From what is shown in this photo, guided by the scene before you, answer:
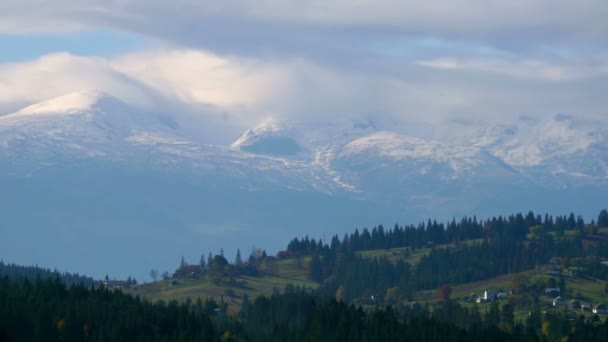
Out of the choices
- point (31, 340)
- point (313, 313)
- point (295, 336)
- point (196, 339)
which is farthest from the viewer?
point (313, 313)

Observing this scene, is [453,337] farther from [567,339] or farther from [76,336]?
[76,336]

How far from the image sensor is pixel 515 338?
177 meters

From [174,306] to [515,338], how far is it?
41395 millimetres

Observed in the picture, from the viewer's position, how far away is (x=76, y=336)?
165 m

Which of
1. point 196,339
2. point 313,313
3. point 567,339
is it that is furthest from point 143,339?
point 567,339

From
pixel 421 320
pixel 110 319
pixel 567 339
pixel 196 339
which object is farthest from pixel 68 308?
pixel 567 339

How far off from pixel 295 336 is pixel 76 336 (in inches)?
1135

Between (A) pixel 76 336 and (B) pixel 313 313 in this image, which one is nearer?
(A) pixel 76 336

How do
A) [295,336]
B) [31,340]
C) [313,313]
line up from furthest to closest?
[313,313] → [295,336] → [31,340]

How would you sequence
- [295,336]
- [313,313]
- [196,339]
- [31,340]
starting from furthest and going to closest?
1. [313,313]
2. [295,336]
3. [196,339]
4. [31,340]

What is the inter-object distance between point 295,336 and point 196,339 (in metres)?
18.5

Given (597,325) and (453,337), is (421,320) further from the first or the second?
A: (597,325)

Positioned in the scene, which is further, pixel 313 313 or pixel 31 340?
pixel 313 313

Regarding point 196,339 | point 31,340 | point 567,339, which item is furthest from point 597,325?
point 31,340
